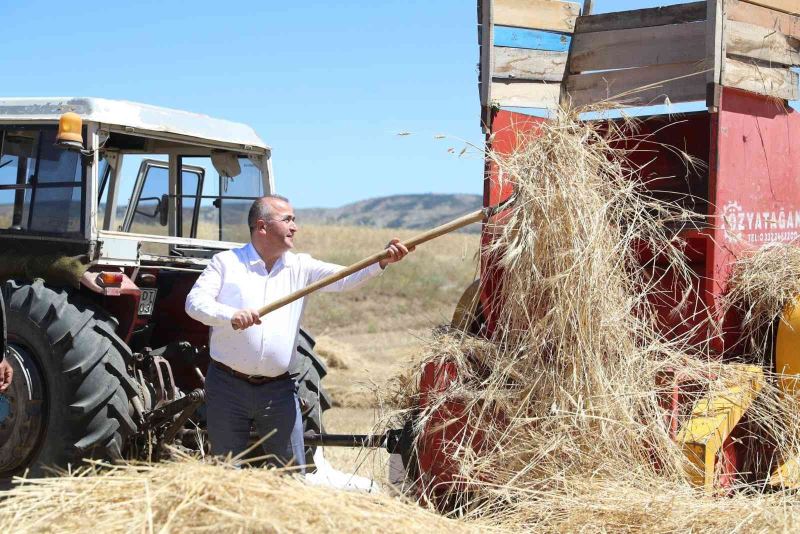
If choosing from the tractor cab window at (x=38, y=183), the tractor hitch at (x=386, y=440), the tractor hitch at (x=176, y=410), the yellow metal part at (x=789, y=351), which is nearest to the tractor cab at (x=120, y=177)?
the tractor cab window at (x=38, y=183)

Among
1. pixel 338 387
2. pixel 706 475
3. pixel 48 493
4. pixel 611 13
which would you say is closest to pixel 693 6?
pixel 611 13

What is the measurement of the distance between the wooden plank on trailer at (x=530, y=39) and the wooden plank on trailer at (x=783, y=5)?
98cm

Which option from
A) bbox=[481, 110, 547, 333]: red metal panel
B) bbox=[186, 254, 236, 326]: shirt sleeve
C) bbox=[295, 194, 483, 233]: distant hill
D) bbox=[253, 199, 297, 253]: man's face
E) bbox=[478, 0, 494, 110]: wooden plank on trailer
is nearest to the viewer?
bbox=[186, 254, 236, 326]: shirt sleeve

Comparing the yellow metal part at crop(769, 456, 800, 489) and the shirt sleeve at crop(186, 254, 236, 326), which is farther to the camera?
the yellow metal part at crop(769, 456, 800, 489)

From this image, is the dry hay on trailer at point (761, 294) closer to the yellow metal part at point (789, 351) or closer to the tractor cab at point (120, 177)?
the yellow metal part at point (789, 351)

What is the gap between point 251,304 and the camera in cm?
446

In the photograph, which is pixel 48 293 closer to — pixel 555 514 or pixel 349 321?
pixel 555 514

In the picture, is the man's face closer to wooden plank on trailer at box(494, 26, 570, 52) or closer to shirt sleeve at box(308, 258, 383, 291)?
shirt sleeve at box(308, 258, 383, 291)

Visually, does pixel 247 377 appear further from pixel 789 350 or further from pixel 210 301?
pixel 789 350

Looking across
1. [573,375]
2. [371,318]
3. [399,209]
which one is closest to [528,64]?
[573,375]

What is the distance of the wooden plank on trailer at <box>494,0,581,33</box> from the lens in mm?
5324

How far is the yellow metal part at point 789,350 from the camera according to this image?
464 centimetres

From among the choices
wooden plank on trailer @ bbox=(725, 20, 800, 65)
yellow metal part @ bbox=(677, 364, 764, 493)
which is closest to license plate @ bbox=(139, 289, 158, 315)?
yellow metal part @ bbox=(677, 364, 764, 493)

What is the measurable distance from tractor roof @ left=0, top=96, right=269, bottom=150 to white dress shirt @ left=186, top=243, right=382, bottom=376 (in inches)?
59.2
